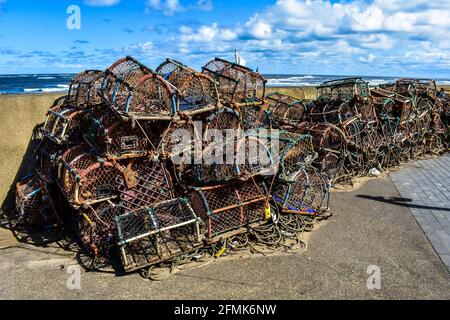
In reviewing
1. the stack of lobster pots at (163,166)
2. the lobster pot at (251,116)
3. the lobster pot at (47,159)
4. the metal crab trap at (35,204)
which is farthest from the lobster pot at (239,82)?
the metal crab trap at (35,204)

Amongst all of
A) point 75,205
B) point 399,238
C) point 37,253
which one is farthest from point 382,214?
point 37,253

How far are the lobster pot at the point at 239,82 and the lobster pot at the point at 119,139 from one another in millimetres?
1424

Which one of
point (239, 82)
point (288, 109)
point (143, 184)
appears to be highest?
point (239, 82)

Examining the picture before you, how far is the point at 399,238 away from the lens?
15.1ft

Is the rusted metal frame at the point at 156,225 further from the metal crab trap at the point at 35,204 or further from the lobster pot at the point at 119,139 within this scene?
the metal crab trap at the point at 35,204

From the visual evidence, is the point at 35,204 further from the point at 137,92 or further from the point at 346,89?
the point at 346,89

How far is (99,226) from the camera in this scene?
4027 mm

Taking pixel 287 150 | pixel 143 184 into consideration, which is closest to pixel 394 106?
pixel 287 150

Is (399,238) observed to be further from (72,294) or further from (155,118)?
(72,294)

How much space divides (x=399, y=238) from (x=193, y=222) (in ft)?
8.75

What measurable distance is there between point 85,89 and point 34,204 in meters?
1.80

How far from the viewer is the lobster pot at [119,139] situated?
13.1 feet

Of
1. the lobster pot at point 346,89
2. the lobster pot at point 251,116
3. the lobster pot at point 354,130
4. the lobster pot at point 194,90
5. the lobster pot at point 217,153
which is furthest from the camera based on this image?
the lobster pot at point 346,89

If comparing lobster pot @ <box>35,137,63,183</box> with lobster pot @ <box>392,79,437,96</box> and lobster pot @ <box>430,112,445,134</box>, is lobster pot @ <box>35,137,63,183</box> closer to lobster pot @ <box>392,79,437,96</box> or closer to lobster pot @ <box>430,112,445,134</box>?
lobster pot @ <box>392,79,437,96</box>
